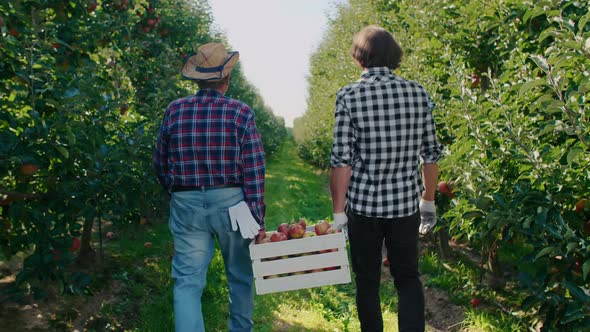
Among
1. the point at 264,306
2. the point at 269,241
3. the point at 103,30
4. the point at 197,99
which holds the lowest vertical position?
the point at 264,306

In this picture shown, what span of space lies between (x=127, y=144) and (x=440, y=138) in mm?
2373

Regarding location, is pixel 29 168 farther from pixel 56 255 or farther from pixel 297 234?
pixel 297 234

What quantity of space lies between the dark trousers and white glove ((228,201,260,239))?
489 mm

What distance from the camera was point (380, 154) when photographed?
2.78 meters

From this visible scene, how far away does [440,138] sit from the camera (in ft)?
15.1

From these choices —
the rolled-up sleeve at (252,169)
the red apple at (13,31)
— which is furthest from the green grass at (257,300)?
the red apple at (13,31)

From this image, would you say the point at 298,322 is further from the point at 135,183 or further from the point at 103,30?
the point at 103,30

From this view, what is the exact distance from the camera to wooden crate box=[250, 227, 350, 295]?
114 inches

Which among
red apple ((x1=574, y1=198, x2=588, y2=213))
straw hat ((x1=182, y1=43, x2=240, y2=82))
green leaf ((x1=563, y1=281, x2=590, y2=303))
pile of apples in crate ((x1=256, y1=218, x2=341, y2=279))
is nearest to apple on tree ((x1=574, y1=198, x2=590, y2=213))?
red apple ((x1=574, y1=198, x2=588, y2=213))

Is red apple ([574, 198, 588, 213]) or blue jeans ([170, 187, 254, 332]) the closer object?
red apple ([574, 198, 588, 213])

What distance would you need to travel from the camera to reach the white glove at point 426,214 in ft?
10.3

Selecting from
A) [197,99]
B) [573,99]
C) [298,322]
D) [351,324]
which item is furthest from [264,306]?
[573,99]

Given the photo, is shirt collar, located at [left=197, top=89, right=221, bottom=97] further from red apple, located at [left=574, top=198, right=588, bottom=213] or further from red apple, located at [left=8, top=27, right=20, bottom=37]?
red apple, located at [left=574, top=198, right=588, bottom=213]

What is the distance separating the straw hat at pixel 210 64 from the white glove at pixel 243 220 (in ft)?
2.19
